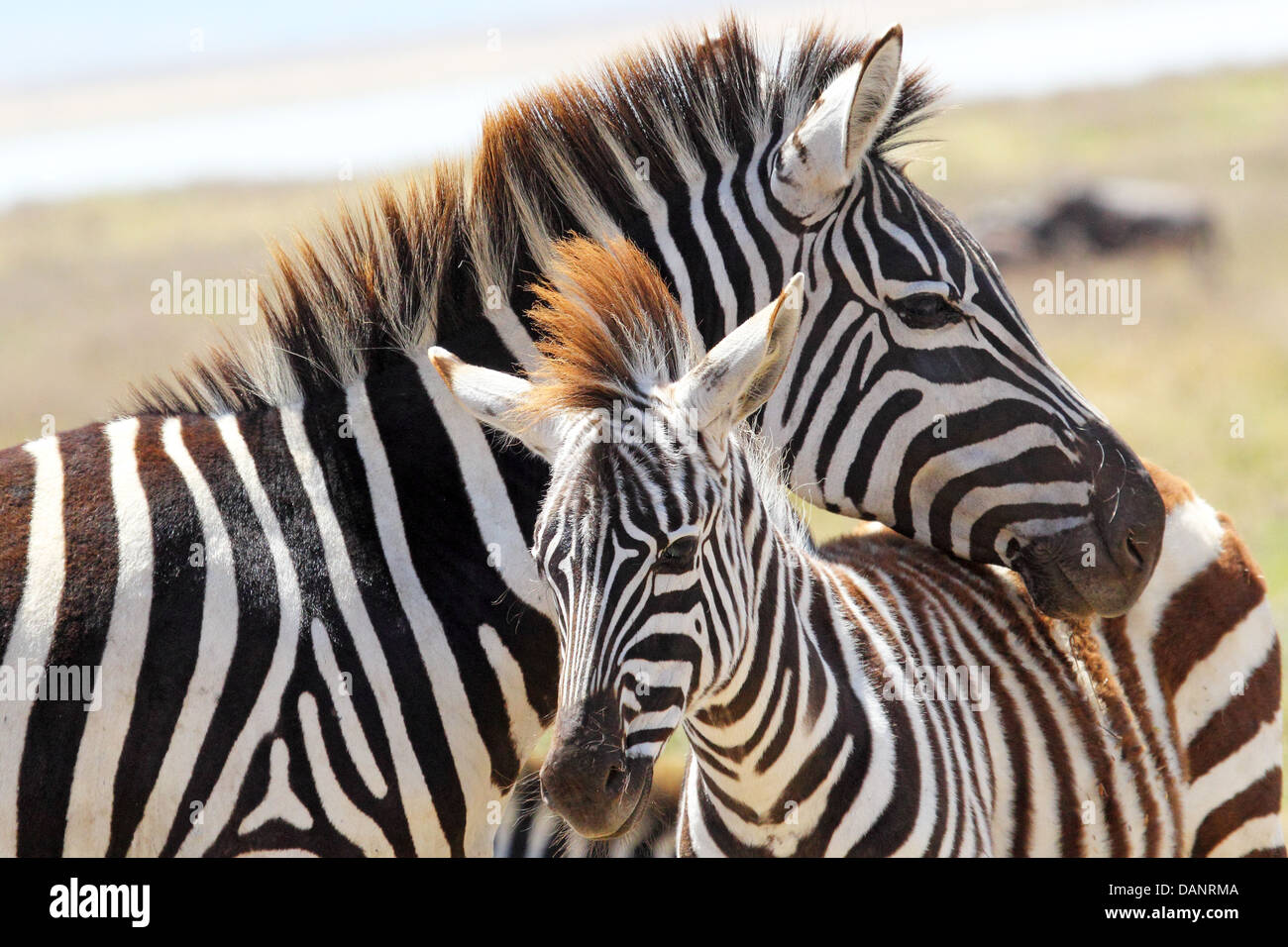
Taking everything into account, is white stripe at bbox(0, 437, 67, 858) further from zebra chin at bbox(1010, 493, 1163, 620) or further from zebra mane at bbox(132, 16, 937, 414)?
zebra chin at bbox(1010, 493, 1163, 620)

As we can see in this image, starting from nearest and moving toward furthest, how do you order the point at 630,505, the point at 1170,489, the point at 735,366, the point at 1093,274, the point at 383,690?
the point at 630,505 → the point at 735,366 → the point at 383,690 → the point at 1170,489 → the point at 1093,274

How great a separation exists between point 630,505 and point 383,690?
122 centimetres

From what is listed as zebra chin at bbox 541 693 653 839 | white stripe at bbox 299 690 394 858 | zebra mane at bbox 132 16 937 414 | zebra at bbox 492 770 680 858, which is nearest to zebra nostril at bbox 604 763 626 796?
zebra chin at bbox 541 693 653 839

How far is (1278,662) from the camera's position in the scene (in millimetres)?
5219

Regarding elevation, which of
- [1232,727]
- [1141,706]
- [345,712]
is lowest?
[1232,727]

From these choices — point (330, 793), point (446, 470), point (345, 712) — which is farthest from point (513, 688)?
point (446, 470)

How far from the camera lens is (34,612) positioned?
3.83m

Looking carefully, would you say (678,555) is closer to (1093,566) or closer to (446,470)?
(446,470)

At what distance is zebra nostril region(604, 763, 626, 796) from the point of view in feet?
10.8

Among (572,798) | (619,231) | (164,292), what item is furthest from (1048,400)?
(164,292)

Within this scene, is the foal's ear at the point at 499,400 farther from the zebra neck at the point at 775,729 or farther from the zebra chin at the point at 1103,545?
the zebra chin at the point at 1103,545

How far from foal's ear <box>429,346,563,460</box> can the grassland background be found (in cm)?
106

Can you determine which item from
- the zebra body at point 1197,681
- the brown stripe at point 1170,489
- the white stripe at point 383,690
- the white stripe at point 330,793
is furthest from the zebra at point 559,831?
the brown stripe at point 1170,489

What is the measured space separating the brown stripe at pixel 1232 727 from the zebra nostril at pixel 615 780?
290cm
